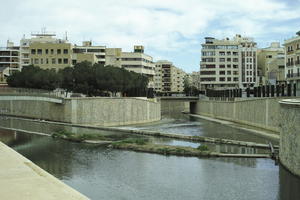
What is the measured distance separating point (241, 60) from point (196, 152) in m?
104

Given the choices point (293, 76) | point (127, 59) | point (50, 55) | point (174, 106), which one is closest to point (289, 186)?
point (293, 76)

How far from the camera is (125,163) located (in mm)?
36656

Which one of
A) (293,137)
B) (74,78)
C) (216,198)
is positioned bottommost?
(216,198)

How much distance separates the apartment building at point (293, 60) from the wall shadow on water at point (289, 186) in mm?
43157

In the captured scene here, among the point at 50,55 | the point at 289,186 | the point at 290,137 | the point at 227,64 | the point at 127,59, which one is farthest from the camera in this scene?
the point at 227,64

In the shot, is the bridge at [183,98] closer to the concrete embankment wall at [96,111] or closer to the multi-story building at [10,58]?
the concrete embankment wall at [96,111]

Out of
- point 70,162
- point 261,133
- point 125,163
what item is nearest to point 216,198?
point 125,163

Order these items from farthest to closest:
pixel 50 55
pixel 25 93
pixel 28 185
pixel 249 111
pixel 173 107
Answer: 1. pixel 173 107
2. pixel 50 55
3. pixel 25 93
4. pixel 249 111
5. pixel 28 185

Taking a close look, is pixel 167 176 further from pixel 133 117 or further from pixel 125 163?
pixel 133 117

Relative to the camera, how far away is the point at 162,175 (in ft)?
104

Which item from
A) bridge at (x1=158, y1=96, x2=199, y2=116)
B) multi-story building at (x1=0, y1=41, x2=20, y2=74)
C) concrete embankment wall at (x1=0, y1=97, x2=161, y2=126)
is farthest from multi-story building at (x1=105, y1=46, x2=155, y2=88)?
concrete embankment wall at (x1=0, y1=97, x2=161, y2=126)

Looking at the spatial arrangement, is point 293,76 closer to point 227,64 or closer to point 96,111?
point 96,111

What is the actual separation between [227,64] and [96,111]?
244 feet

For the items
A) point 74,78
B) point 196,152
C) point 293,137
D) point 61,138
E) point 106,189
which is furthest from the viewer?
point 74,78
